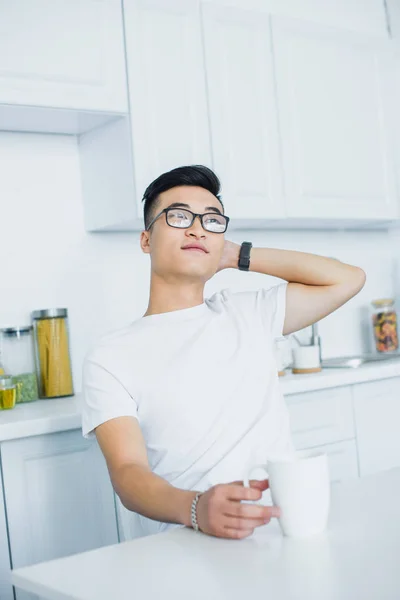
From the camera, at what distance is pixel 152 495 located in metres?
1.19

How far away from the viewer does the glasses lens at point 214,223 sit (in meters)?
1.62

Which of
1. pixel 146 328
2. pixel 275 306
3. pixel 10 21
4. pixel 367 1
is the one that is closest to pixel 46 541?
pixel 146 328

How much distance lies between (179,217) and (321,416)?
1.06m

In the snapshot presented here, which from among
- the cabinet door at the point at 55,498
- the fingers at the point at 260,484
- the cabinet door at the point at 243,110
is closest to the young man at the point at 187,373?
the fingers at the point at 260,484

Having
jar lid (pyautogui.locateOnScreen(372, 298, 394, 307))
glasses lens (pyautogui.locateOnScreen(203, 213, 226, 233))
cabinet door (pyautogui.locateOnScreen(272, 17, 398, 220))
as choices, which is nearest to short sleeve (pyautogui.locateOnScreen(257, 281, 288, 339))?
glasses lens (pyautogui.locateOnScreen(203, 213, 226, 233))

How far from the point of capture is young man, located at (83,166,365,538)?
4.45 ft

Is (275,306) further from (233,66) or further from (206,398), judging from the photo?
(233,66)

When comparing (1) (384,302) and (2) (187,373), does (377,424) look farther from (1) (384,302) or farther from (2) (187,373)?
(2) (187,373)

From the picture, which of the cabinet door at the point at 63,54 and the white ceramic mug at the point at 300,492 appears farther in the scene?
the cabinet door at the point at 63,54

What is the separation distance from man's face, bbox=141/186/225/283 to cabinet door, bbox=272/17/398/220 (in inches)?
45.9

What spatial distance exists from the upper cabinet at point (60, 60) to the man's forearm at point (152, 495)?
1.34m

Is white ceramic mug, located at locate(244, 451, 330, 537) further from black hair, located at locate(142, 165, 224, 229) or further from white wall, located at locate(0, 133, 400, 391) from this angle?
white wall, located at locate(0, 133, 400, 391)

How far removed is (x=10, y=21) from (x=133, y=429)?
Answer: 1.42 m

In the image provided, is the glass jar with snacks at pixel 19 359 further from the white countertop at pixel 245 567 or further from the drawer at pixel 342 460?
the white countertop at pixel 245 567
